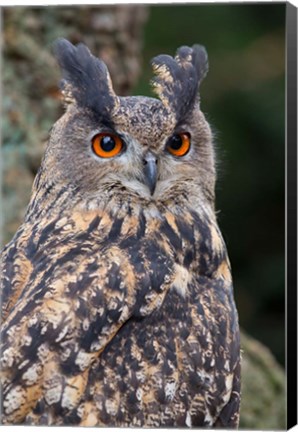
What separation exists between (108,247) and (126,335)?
0.30m

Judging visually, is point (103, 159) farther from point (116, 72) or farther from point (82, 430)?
point (116, 72)

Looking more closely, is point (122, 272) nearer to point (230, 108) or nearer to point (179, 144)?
point (179, 144)

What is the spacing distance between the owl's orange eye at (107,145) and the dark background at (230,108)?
1.94ft

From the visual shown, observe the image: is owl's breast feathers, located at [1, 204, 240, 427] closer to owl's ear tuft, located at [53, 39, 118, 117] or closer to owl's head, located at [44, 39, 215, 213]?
owl's head, located at [44, 39, 215, 213]

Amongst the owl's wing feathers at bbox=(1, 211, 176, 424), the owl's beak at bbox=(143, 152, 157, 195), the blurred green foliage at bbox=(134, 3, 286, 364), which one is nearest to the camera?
the owl's wing feathers at bbox=(1, 211, 176, 424)

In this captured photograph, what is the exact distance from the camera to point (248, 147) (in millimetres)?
5738

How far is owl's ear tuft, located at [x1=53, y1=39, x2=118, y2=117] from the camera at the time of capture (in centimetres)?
307

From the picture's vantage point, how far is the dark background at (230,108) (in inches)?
179

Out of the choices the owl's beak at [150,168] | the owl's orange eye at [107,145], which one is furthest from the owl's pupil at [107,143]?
the owl's beak at [150,168]

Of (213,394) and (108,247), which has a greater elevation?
(108,247)

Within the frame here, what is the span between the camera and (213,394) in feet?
9.93

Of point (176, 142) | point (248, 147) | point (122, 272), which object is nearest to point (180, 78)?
point (176, 142)

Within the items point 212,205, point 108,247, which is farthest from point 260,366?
point 108,247

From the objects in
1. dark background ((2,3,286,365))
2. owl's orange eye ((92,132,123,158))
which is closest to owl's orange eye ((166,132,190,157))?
owl's orange eye ((92,132,123,158))
